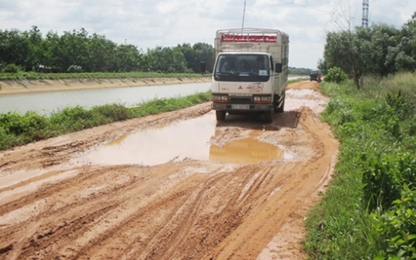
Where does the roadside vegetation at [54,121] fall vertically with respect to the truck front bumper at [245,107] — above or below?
below

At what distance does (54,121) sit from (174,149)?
14.3 ft

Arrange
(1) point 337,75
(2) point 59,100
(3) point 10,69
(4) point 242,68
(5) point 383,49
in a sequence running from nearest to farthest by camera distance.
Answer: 1. (4) point 242,68
2. (2) point 59,100
3. (5) point 383,49
4. (1) point 337,75
5. (3) point 10,69

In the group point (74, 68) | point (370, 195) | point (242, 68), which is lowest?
point (370, 195)

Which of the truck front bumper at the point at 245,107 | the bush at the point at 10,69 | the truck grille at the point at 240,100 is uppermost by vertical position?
the bush at the point at 10,69

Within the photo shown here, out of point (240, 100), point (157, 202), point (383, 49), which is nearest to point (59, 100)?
point (240, 100)

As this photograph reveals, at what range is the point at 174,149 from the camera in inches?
373

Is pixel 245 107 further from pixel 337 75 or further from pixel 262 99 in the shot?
pixel 337 75

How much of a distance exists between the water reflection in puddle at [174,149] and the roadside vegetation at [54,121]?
1.78 m

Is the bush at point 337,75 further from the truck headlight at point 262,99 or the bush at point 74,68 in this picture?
the bush at point 74,68

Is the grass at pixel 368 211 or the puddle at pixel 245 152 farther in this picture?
the puddle at pixel 245 152

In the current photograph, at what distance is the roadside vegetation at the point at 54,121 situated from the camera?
9.75 metres

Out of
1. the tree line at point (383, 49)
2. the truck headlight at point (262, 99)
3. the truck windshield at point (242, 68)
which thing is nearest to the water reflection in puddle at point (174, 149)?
the truck headlight at point (262, 99)

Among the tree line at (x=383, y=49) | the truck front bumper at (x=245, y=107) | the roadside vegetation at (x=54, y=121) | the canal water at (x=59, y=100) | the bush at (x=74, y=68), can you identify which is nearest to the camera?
the roadside vegetation at (x=54, y=121)

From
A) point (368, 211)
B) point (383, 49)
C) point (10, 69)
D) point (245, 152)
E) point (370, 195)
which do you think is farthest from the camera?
point (10, 69)
